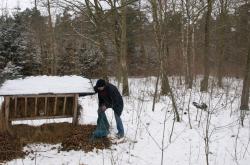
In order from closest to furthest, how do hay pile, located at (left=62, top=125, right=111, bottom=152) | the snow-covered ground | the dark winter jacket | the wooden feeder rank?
the snow-covered ground → hay pile, located at (left=62, top=125, right=111, bottom=152) → the wooden feeder → the dark winter jacket

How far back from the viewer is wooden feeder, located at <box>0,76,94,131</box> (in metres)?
7.37

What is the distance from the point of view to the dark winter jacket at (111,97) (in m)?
7.88

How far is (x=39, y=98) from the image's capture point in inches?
304

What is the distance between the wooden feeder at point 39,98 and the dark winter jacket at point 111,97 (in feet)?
1.16

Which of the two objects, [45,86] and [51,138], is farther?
[45,86]

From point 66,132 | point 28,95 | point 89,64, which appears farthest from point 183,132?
point 89,64

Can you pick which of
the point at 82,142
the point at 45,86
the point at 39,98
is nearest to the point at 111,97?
the point at 82,142

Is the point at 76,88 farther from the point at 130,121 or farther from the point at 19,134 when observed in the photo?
the point at 130,121

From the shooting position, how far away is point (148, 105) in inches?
487

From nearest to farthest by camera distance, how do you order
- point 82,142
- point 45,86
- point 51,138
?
point 82,142 < point 51,138 < point 45,86

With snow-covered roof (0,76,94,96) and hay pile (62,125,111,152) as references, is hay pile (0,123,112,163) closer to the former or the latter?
hay pile (62,125,111,152)

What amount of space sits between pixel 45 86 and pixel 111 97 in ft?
5.15

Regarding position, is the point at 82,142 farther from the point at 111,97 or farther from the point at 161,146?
the point at 161,146

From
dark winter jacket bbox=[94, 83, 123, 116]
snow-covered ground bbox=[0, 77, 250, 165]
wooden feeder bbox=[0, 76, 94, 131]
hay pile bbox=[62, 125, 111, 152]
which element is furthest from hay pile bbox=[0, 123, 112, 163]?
dark winter jacket bbox=[94, 83, 123, 116]
